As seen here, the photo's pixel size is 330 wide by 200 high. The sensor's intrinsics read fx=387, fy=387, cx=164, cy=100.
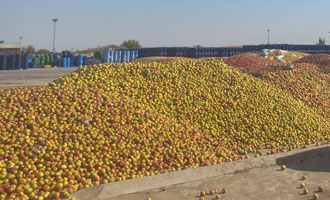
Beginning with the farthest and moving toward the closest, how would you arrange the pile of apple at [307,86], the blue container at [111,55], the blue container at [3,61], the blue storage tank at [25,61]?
the blue container at [111,55], the blue storage tank at [25,61], the blue container at [3,61], the pile of apple at [307,86]

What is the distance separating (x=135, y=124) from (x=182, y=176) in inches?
75.0

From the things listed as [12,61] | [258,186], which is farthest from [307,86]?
[12,61]

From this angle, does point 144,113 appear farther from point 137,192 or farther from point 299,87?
point 299,87

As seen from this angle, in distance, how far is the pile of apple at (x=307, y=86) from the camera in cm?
1311

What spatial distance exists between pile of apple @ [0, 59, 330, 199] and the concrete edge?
33cm

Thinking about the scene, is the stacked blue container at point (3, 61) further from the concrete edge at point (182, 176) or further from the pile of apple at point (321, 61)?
the concrete edge at point (182, 176)

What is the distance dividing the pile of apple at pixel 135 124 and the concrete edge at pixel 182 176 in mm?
330

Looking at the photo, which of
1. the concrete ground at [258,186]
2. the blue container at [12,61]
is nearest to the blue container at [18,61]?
the blue container at [12,61]

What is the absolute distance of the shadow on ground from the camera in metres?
7.79

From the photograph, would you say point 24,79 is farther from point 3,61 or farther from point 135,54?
point 135,54

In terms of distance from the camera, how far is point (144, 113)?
877 centimetres

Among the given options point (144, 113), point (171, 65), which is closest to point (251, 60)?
point (171, 65)

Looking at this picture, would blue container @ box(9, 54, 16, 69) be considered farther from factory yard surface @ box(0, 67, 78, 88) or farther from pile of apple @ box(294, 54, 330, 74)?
pile of apple @ box(294, 54, 330, 74)

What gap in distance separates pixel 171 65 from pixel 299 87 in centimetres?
513
